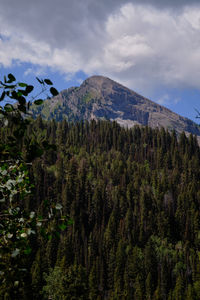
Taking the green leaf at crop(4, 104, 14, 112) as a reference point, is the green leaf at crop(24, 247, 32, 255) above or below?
below

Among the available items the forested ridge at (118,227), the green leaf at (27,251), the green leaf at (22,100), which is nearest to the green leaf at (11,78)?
the green leaf at (22,100)

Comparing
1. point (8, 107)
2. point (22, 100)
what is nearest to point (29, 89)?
point (22, 100)

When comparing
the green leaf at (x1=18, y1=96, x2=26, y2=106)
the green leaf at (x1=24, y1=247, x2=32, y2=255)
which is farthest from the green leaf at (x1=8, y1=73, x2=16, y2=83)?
the green leaf at (x1=24, y1=247, x2=32, y2=255)

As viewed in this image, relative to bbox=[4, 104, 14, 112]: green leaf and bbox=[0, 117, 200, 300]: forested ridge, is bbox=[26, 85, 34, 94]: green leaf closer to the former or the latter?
bbox=[4, 104, 14, 112]: green leaf

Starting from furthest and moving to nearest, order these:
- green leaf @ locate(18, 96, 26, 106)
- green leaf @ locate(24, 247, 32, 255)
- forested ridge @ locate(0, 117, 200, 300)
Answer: forested ridge @ locate(0, 117, 200, 300) < green leaf @ locate(18, 96, 26, 106) < green leaf @ locate(24, 247, 32, 255)

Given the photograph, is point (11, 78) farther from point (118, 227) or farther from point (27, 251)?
point (118, 227)

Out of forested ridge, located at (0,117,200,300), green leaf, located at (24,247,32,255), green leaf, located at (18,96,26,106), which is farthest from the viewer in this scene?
forested ridge, located at (0,117,200,300)

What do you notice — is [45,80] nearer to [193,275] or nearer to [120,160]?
[193,275]

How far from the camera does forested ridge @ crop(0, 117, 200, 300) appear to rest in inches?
3305

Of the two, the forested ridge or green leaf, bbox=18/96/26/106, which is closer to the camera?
green leaf, bbox=18/96/26/106

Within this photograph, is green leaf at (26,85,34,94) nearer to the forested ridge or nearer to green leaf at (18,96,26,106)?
green leaf at (18,96,26,106)

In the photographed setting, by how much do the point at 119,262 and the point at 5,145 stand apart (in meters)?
102

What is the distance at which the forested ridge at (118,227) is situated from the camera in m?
83.9

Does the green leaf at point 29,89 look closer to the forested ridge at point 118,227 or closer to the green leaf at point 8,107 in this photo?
the green leaf at point 8,107
